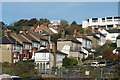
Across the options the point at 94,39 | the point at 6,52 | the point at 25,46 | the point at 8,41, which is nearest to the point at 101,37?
the point at 94,39

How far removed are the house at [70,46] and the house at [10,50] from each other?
974cm

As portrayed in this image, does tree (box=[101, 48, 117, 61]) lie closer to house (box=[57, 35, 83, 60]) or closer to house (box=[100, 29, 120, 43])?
house (box=[57, 35, 83, 60])

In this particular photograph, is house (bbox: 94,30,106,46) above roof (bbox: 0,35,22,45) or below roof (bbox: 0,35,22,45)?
above

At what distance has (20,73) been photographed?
115ft

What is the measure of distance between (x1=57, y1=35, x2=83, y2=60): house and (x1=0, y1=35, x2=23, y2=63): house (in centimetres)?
974

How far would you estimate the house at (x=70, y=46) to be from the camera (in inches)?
2633

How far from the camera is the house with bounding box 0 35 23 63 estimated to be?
2342 inches

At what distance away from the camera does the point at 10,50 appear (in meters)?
61.1

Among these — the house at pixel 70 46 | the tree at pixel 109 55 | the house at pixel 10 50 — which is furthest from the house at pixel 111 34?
the house at pixel 10 50

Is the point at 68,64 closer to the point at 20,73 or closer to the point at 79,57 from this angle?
the point at 79,57

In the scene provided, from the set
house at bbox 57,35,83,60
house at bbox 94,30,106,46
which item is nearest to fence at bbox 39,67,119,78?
house at bbox 57,35,83,60

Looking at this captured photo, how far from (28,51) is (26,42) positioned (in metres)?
2.17

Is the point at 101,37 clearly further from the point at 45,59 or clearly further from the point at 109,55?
the point at 45,59

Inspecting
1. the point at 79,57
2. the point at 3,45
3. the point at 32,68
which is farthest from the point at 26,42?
the point at 32,68
